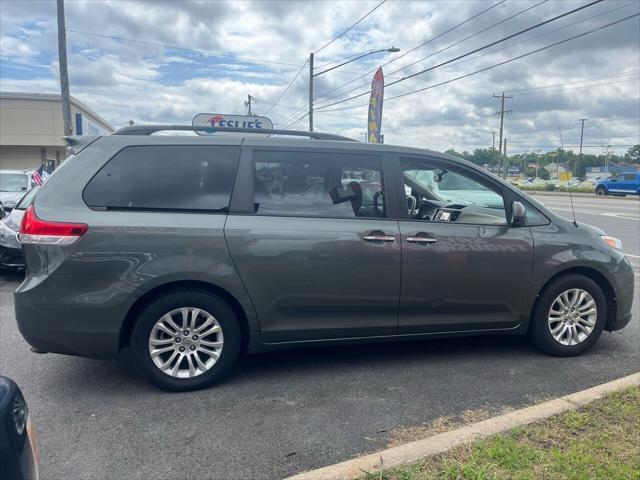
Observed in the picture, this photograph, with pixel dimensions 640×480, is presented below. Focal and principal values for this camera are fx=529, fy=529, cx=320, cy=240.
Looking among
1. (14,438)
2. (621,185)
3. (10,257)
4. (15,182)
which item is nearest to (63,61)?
(15,182)

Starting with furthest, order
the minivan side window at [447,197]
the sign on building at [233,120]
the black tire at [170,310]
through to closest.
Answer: the sign on building at [233,120] < the minivan side window at [447,197] < the black tire at [170,310]

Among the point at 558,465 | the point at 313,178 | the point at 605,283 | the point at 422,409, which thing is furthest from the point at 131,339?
the point at 605,283

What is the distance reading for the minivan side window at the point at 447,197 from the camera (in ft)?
14.6

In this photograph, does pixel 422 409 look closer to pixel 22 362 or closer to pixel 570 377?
pixel 570 377

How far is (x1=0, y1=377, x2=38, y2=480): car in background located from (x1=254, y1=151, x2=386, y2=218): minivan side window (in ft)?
7.77

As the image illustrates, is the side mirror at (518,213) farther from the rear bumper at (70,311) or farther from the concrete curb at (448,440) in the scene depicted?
the rear bumper at (70,311)

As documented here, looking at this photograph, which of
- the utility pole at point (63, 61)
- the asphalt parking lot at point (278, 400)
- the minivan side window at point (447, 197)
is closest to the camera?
the asphalt parking lot at point (278, 400)

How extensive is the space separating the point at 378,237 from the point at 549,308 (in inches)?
66.1

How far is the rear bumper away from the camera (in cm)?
363

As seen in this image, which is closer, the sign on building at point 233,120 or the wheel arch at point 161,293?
the wheel arch at point 161,293

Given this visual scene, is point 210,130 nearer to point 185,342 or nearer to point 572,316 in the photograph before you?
point 185,342

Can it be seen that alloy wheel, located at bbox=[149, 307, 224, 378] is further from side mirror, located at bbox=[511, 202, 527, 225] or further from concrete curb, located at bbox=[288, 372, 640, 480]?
side mirror, located at bbox=[511, 202, 527, 225]

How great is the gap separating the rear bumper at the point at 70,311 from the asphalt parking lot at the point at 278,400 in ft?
1.48

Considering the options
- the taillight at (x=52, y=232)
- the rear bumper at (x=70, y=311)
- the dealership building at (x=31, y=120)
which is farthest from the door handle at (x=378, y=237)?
the dealership building at (x=31, y=120)
